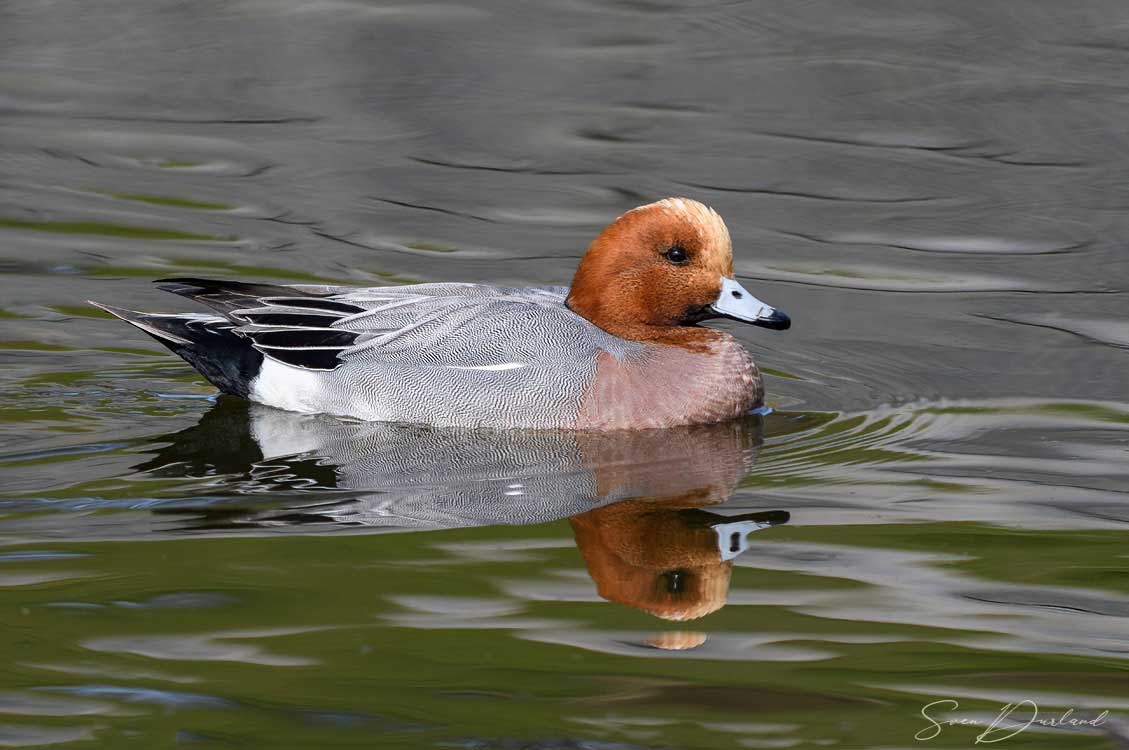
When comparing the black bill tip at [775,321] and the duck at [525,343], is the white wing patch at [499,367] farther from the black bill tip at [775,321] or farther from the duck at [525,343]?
the black bill tip at [775,321]

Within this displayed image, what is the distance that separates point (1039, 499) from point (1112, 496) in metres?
0.26

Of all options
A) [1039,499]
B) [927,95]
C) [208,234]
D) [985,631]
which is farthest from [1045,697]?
[927,95]

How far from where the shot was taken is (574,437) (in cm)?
689

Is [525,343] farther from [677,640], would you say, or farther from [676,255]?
[677,640]

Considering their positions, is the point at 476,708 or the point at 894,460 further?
the point at 894,460

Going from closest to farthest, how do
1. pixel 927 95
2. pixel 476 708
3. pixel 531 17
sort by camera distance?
pixel 476 708, pixel 927 95, pixel 531 17

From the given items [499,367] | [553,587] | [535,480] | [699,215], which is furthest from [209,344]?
[553,587]

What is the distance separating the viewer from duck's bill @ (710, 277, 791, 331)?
700cm

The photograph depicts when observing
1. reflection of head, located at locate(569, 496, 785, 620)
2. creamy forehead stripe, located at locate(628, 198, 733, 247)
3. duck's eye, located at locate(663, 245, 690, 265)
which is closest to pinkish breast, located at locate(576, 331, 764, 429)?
duck's eye, located at locate(663, 245, 690, 265)

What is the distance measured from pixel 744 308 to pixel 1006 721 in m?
3.01

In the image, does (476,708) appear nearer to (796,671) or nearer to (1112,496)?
(796,671)

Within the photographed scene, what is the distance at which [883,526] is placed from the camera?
5.77 metres

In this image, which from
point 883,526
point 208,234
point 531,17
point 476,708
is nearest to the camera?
point 476,708

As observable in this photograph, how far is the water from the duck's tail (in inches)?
5.8
